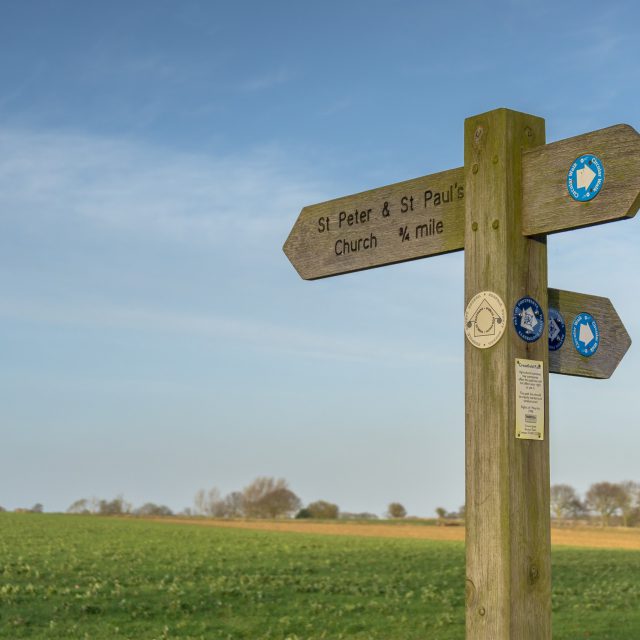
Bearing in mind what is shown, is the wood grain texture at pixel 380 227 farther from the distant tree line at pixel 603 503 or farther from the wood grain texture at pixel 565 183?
the distant tree line at pixel 603 503

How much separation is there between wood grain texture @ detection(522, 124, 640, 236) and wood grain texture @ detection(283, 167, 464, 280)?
0.40 m

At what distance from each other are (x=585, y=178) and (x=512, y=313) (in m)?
0.71

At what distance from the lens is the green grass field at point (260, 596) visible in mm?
15125

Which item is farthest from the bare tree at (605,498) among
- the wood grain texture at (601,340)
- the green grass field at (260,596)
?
the wood grain texture at (601,340)

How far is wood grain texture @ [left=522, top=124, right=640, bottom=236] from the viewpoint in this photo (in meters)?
3.86

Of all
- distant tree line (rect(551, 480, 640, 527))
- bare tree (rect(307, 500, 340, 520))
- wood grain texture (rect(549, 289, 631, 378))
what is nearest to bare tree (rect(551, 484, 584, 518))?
distant tree line (rect(551, 480, 640, 527))

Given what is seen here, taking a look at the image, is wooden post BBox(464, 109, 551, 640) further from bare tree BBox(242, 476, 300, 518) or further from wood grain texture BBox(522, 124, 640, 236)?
bare tree BBox(242, 476, 300, 518)

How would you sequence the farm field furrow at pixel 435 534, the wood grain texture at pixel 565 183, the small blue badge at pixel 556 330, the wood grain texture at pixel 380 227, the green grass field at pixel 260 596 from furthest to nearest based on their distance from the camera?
the farm field furrow at pixel 435 534, the green grass field at pixel 260 596, the small blue badge at pixel 556 330, the wood grain texture at pixel 380 227, the wood grain texture at pixel 565 183

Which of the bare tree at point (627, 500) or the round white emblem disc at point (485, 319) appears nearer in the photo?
the round white emblem disc at point (485, 319)

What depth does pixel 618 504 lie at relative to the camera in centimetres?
11106

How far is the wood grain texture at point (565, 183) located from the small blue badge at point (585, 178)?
0.02 meters

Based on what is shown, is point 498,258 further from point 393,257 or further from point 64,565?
point 64,565

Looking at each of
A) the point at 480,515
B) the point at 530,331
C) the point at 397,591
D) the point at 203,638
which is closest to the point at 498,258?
the point at 530,331

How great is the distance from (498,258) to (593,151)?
0.65 meters
